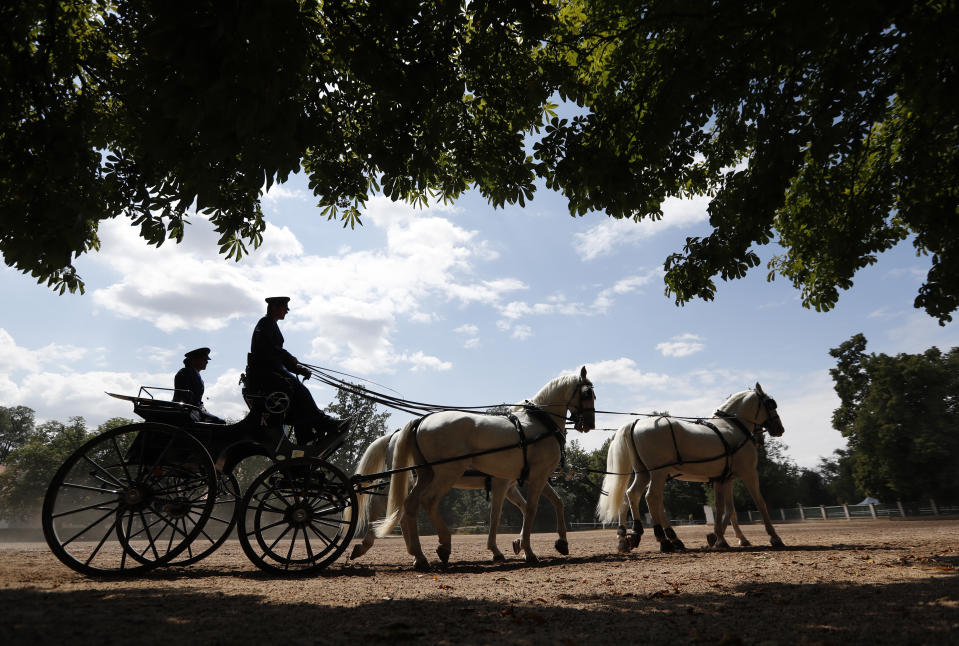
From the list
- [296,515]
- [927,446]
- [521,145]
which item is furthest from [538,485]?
[927,446]

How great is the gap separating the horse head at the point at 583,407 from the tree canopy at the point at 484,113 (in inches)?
85.7

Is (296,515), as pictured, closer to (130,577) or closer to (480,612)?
(130,577)

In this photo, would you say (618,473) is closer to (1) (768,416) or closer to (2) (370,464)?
(1) (768,416)

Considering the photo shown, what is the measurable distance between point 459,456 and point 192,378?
4.09 m

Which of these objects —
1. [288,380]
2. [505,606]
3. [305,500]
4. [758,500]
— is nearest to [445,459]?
[305,500]

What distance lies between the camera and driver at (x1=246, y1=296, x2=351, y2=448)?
6535mm

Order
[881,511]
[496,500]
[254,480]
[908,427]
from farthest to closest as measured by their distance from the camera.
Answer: [908,427]
[881,511]
[496,500]
[254,480]

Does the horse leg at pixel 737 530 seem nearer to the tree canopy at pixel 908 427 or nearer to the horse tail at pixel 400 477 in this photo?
the horse tail at pixel 400 477

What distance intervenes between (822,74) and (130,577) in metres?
8.96

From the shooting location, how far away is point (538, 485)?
8.28 m

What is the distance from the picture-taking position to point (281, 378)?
21.3 ft

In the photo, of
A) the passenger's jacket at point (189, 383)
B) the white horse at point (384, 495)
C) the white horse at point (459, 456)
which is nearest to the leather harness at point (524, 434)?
the white horse at point (459, 456)

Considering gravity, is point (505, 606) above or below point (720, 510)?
below

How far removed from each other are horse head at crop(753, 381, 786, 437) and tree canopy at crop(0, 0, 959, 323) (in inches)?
126
